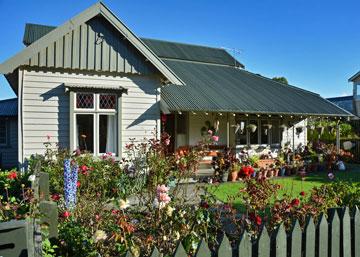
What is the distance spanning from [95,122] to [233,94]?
7733 mm

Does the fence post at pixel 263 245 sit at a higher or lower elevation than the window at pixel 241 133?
lower

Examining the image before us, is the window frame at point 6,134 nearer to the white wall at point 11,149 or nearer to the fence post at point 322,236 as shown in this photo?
the white wall at point 11,149

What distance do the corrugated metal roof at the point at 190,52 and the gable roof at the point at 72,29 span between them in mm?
7788

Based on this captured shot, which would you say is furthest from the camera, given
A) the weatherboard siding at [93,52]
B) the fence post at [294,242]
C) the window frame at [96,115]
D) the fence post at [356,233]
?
the window frame at [96,115]

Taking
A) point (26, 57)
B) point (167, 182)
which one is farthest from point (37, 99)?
point (167, 182)

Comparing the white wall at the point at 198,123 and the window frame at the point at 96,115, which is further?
the white wall at the point at 198,123

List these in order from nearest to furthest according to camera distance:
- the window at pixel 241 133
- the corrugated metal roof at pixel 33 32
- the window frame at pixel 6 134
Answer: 1. the corrugated metal roof at pixel 33 32
2. the window at pixel 241 133
3. the window frame at pixel 6 134

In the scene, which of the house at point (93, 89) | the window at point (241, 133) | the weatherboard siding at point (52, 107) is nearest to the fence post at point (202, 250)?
the house at point (93, 89)

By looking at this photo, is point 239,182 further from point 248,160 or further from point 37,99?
point 37,99

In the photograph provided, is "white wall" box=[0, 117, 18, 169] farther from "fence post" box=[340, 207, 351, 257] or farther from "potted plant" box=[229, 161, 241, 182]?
"fence post" box=[340, 207, 351, 257]

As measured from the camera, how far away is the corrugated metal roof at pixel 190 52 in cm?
2083

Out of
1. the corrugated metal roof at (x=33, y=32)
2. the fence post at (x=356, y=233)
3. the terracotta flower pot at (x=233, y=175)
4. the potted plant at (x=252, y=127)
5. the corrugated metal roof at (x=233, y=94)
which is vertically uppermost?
the corrugated metal roof at (x=33, y=32)

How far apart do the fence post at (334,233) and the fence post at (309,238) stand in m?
0.26

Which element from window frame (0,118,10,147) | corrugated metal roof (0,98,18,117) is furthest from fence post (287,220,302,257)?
corrugated metal roof (0,98,18,117)
